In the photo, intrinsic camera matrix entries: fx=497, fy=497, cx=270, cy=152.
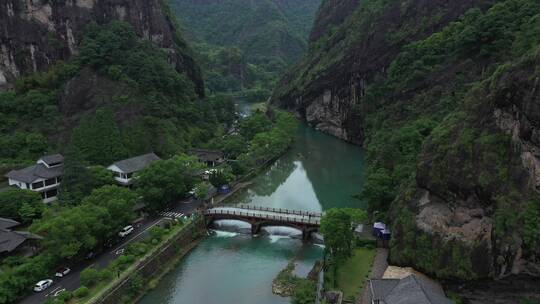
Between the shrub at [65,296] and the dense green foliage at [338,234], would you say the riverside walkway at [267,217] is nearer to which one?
the dense green foliage at [338,234]

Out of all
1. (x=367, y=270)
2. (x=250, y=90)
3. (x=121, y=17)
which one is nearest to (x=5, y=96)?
(x=121, y=17)

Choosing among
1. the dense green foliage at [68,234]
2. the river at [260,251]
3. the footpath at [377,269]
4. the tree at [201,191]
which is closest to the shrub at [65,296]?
the dense green foliage at [68,234]

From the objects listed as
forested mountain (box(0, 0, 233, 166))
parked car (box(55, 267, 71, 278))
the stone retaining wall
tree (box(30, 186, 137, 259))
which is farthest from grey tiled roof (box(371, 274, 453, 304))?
forested mountain (box(0, 0, 233, 166))

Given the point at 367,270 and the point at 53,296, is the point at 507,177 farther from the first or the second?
the point at 53,296

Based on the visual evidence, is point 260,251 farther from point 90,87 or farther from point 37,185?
point 90,87

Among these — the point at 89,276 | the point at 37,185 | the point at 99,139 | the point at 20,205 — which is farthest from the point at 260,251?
the point at 99,139

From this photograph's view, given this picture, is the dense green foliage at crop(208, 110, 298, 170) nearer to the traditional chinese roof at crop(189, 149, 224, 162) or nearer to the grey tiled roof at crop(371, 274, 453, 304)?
the traditional chinese roof at crop(189, 149, 224, 162)
